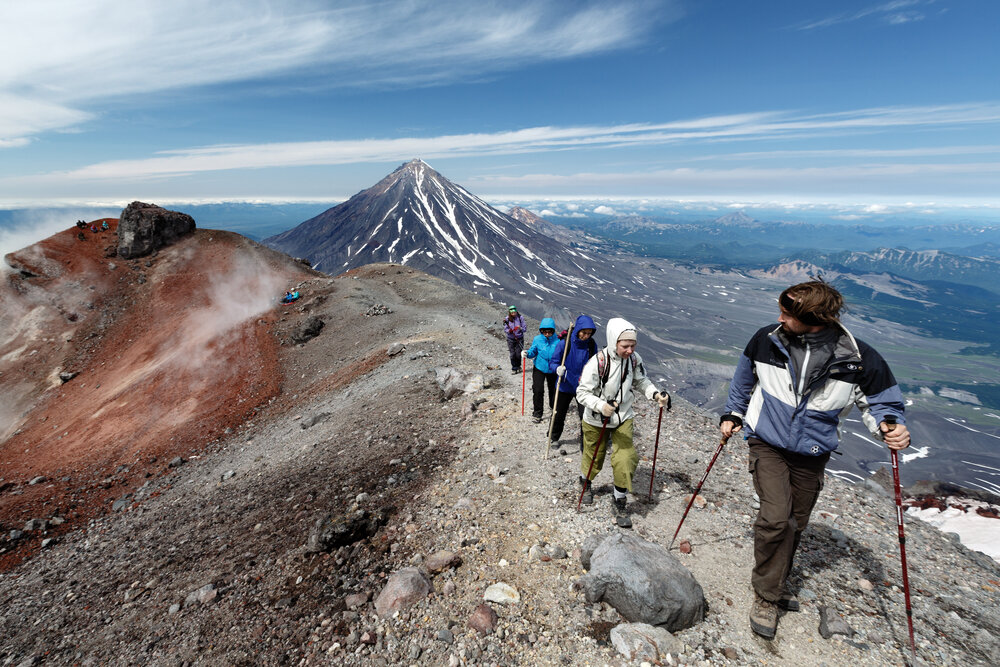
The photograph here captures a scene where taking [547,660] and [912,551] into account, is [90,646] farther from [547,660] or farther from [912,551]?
[912,551]

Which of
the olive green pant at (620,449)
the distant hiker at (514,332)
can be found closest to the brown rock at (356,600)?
the olive green pant at (620,449)

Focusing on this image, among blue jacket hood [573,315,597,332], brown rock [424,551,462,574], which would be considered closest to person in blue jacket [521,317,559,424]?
blue jacket hood [573,315,597,332]

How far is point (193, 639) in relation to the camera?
16.4ft

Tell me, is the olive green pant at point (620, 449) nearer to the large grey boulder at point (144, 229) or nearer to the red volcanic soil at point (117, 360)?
the red volcanic soil at point (117, 360)

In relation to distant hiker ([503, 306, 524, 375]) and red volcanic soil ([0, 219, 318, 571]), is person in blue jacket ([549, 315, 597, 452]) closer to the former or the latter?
distant hiker ([503, 306, 524, 375])

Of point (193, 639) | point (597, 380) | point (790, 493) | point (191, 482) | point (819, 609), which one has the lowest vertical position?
point (191, 482)

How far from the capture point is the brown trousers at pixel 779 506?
409cm

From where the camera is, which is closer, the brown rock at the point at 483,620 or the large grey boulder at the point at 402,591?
the brown rock at the point at 483,620

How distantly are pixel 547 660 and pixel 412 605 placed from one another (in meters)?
1.62

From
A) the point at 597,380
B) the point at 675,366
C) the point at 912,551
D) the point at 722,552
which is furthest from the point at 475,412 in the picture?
the point at 675,366

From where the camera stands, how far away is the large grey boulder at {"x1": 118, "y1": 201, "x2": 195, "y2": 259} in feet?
103

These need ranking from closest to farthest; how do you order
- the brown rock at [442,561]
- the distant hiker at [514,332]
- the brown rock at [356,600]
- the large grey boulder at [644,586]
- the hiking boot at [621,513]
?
the large grey boulder at [644,586]
the brown rock at [356,600]
the brown rock at [442,561]
the hiking boot at [621,513]
the distant hiker at [514,332]

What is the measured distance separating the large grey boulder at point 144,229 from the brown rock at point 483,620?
1511 inches

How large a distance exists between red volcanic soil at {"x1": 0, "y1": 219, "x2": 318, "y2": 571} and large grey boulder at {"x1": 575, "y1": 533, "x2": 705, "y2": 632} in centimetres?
1165
